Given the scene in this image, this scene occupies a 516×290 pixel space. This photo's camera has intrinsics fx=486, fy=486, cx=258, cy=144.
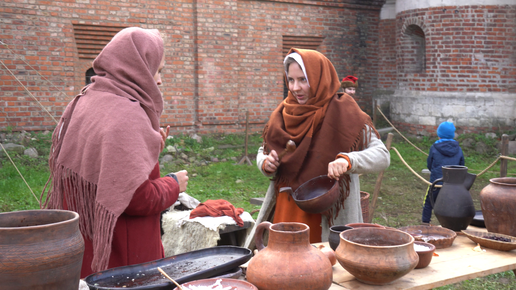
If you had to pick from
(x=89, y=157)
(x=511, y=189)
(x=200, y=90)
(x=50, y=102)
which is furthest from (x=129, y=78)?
(x=200, y=90)

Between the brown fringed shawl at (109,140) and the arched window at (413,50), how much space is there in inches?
388

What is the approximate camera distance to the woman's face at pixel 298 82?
2.79m

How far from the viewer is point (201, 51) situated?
384 inches

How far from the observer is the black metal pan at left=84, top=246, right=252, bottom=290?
5.97 ft

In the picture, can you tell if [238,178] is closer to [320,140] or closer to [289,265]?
[320,140]

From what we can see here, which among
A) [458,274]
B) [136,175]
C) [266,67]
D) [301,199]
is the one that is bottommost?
[458,274]

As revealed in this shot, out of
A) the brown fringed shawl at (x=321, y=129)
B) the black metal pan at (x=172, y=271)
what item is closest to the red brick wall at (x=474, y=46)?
the brown fringed shawl at (x=321, y=129)

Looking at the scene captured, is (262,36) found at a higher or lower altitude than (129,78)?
higher

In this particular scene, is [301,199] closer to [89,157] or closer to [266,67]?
[89,157]

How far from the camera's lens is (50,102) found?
858 centimetres

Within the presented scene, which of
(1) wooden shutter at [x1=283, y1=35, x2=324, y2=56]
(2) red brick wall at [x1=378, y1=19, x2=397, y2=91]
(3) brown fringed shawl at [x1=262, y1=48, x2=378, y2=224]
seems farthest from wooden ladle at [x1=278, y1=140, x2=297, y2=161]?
(2) red brick wall at [x1=378, y1=19, x2=397, y2=91]

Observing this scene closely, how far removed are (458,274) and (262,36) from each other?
352 inches

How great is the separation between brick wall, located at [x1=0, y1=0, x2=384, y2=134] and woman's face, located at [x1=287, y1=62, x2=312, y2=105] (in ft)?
20.1

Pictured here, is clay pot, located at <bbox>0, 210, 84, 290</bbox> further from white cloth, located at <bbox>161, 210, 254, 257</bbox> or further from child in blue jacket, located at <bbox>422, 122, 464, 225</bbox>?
child in blue jacket, located at <bbox>422, 122, 464, 225</bbox>
